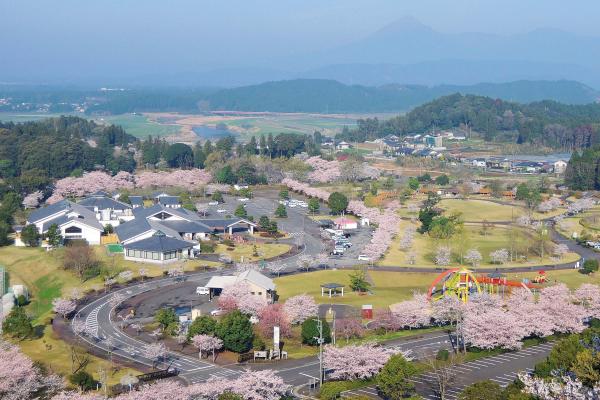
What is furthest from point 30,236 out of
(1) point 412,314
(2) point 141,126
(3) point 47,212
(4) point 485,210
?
(2) point 141,126

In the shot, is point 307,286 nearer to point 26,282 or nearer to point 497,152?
point 26,282

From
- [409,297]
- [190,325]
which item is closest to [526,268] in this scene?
[409,297]

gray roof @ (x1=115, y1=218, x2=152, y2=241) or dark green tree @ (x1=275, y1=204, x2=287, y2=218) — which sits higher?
gray roof @ (x1=115, y1=218, x2=152, y2=241)

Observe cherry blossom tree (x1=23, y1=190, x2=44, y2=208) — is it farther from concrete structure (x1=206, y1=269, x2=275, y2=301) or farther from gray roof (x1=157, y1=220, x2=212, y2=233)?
concrete structure (x1=206, y1=269, x2=275, y2=301)

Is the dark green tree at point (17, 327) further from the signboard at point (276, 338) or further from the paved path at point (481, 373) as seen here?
the paved path at point (481, 373)

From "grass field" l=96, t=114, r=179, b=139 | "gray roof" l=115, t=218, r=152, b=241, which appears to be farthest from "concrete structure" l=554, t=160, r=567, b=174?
"grass field" l=96, t=114, r=179, b=139

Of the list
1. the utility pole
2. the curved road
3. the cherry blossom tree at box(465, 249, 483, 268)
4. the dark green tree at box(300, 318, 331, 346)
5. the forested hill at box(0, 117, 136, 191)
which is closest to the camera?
the utility pole

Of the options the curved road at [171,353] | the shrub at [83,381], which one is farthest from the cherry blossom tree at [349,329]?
the shrub at [83,381]

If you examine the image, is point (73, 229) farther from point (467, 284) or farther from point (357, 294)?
point (467, 284)
